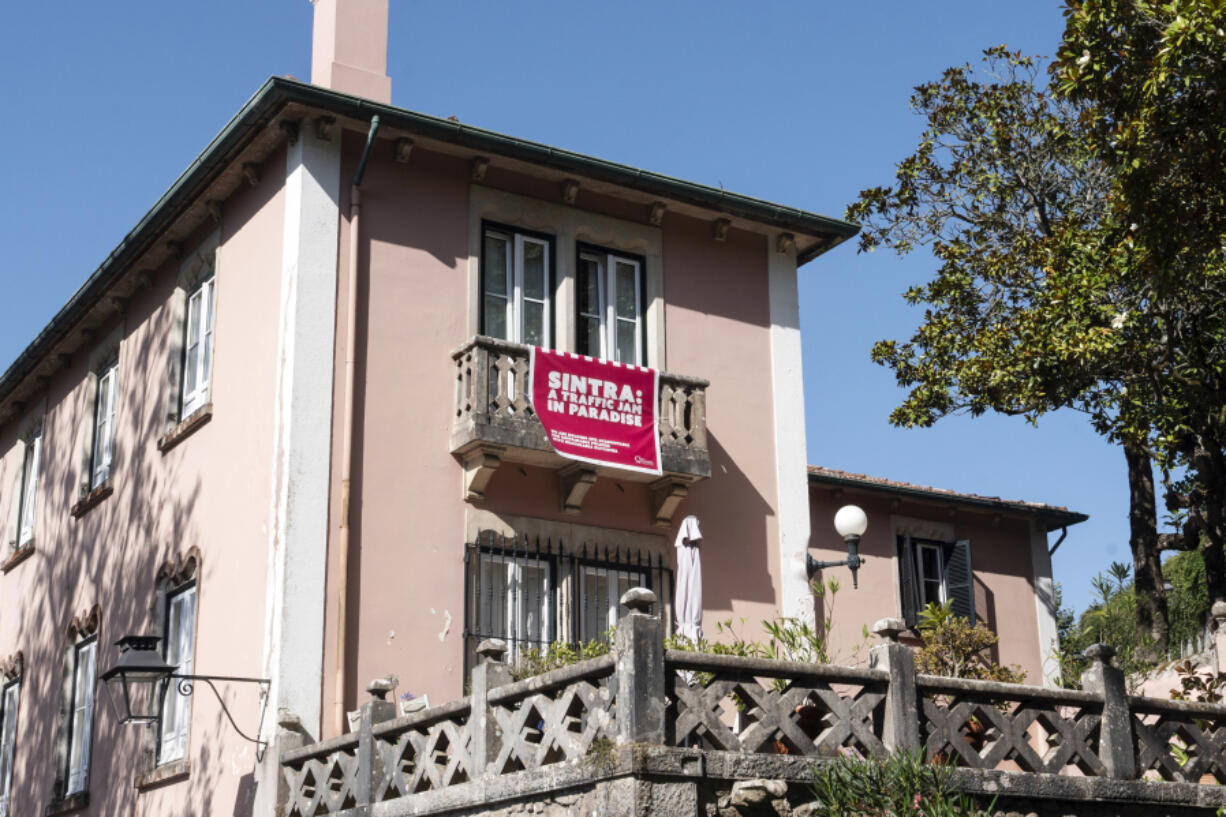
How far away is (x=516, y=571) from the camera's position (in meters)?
14.8

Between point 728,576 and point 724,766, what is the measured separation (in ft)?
21.4

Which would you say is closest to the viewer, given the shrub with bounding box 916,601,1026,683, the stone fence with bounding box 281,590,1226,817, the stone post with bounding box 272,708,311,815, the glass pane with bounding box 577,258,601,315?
the stone fence with bounding box 281,590,1226,817

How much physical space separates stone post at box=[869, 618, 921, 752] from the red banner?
501cm

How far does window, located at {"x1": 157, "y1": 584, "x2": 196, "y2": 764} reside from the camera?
1523 centimetres

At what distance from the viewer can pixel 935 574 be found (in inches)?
846

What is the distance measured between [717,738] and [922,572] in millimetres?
12537

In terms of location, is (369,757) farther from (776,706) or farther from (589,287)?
(589,287)

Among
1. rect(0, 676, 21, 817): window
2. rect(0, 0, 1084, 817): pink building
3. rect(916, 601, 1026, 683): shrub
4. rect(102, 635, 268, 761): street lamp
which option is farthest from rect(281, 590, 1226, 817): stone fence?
rect(0, 676, 21, 817): window

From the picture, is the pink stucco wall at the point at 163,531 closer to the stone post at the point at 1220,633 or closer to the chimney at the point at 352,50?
the chimney at the point at 352,50

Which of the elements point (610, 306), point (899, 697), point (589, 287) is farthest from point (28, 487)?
point (899, 697)

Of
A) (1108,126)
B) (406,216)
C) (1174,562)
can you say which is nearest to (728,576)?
(406,216)

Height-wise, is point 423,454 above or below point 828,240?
below

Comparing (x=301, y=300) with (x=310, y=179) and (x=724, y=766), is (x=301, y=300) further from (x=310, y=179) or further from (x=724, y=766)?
(x=724, y=766)

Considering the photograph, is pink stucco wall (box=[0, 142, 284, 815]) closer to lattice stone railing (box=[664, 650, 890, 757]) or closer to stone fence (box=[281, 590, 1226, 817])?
stone fence (box=[281, 590, 1226, 817])
